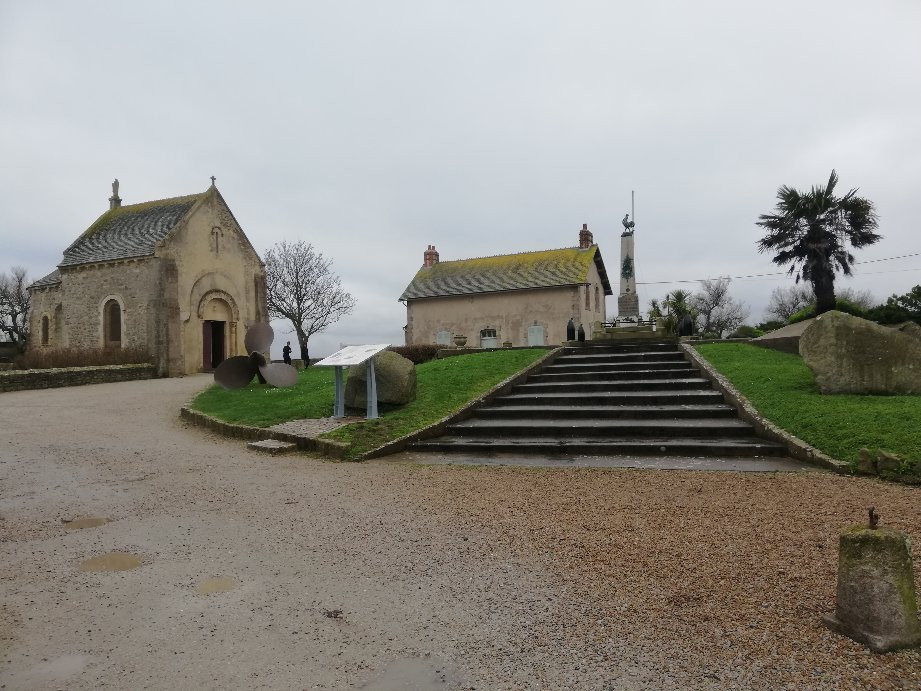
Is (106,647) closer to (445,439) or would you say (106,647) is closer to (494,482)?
(494,482)

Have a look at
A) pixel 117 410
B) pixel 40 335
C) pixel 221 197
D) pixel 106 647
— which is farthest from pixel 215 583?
pixel 40 335

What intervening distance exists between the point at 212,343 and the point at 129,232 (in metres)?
6.79

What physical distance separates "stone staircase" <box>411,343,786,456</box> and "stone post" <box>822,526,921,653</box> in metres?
5.41

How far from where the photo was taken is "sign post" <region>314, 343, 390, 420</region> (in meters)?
10.4

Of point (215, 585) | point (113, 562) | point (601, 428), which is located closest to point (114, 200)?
point (601, 428)

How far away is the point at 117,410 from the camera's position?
1441 centimetres

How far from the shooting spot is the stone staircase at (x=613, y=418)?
8.80 m

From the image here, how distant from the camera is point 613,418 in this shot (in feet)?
33.7

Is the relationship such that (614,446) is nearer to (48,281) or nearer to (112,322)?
(112,322)

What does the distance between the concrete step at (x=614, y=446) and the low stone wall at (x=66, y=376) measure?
54.6ft

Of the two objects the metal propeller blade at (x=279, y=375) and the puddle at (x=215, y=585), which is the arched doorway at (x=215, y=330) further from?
the puddle at (x=215, y=585)

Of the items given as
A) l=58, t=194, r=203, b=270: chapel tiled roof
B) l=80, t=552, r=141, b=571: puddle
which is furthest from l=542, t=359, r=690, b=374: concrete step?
l=58, t=194, r=203, b=270: chapel tiled roof

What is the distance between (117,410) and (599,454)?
39.7ft

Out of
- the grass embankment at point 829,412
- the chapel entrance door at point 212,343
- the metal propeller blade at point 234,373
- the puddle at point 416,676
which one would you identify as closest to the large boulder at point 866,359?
the grass embankment at point 829,412
